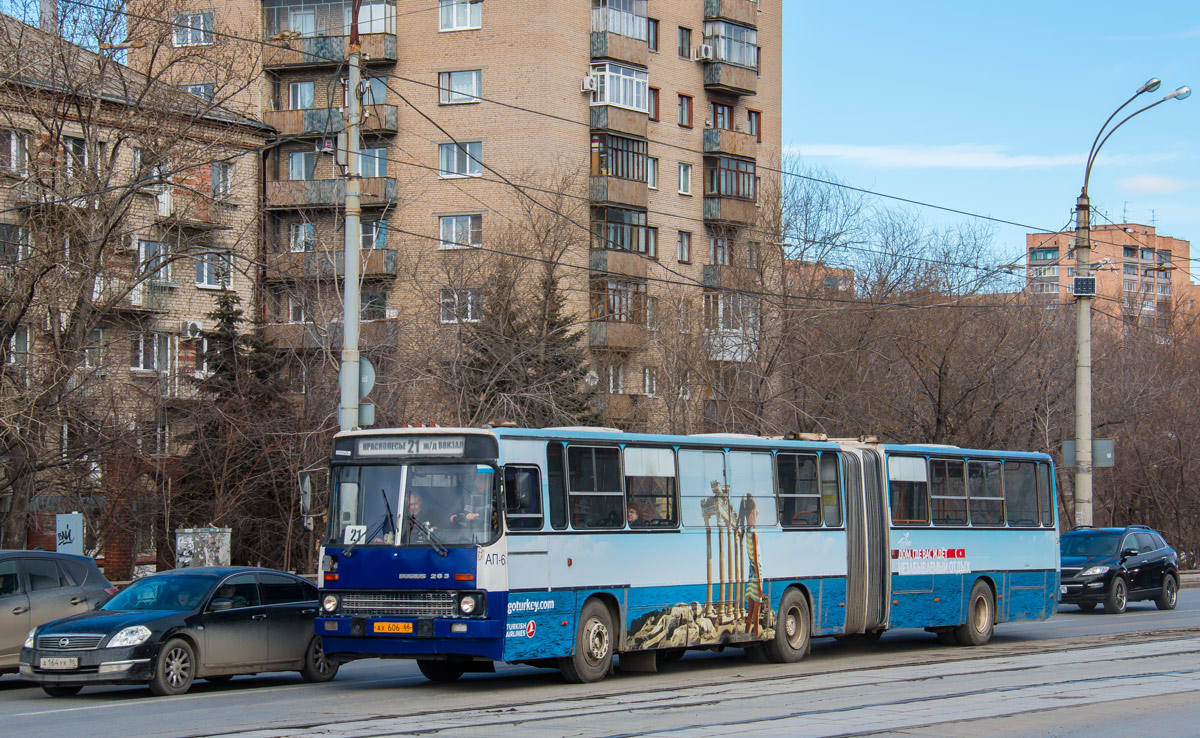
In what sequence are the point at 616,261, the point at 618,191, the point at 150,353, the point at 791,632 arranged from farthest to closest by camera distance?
Result: the point at 618,191, the point at 616,261, the point at 150,353, the point at 791,632

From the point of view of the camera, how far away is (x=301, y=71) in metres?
56.1

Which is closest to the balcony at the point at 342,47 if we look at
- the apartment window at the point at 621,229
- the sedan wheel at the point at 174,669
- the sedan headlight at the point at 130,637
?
the apartment window at the point at 621,229

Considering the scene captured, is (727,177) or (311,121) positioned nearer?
(311,121)

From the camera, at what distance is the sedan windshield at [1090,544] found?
28594 millimetres

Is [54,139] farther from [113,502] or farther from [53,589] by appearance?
[53,589]

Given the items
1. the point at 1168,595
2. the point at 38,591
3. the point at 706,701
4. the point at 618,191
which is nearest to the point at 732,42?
the point at 618,191

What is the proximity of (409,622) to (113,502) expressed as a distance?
2023 centimetres

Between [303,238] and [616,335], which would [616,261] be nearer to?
[616,335]

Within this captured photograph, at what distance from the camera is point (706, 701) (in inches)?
536

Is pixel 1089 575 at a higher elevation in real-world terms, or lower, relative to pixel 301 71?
lower

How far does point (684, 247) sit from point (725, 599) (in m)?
42.1

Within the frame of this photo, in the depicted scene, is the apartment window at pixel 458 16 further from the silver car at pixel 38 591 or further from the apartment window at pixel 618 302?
the silver car at pixel 38 591

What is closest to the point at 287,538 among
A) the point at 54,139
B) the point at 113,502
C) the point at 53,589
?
the point at 113,502

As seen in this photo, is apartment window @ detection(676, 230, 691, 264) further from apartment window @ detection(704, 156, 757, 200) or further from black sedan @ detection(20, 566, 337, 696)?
black sedan @ detection(20, 566, 337, 696)
